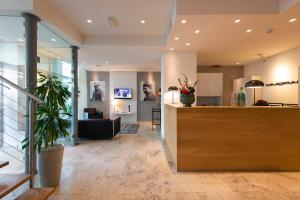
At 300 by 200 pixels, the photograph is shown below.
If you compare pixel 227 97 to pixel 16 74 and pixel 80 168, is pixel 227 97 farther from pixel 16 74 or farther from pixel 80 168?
pixel 16 74

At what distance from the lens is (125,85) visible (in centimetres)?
1188

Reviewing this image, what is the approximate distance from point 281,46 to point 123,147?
5.56 metres

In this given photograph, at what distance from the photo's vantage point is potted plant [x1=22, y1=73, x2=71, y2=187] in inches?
127

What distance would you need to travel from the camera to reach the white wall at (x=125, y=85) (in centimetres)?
1186

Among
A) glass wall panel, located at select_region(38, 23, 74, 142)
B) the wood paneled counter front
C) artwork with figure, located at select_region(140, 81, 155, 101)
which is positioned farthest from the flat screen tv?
the wood paneled counter front

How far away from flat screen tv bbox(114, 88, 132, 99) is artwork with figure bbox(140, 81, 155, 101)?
721 millimetres

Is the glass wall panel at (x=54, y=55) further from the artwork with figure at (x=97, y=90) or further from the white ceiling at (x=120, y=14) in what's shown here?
the artwork with figure at (x=97, y=90)

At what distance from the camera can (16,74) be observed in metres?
5.30

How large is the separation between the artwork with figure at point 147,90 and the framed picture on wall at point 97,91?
2.28 m

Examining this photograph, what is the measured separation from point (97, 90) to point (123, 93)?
1541 mm

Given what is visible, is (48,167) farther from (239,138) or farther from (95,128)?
(95,128)

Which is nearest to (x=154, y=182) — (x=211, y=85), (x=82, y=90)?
(x=211, y=85)

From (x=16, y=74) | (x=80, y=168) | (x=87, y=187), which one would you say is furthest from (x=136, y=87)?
(x=87, y=187)

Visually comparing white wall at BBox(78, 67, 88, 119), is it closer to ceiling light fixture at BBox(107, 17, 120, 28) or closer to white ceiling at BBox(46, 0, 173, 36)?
white ceiling at BBox(46, 0, 173, 36)
